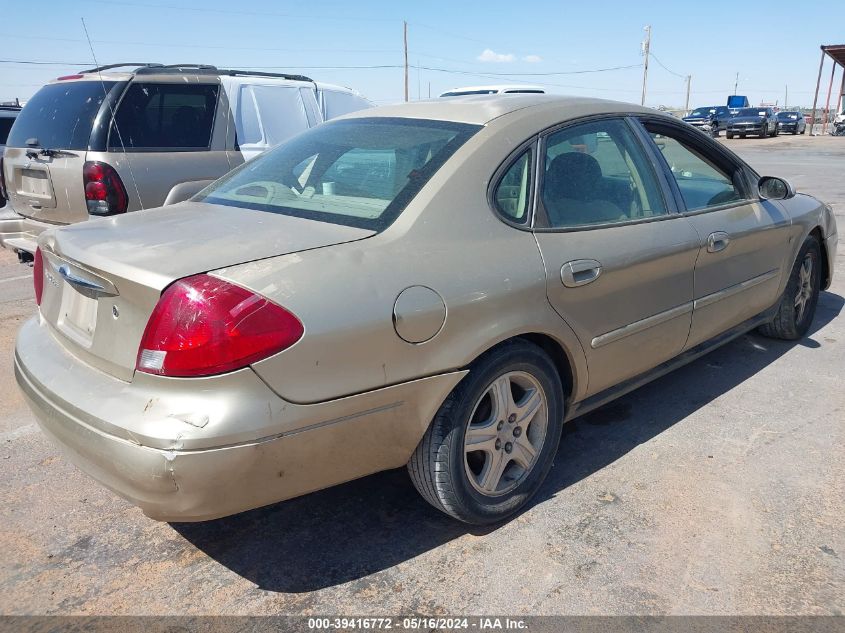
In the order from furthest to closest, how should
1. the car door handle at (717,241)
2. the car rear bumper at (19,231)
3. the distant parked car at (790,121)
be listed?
1. the distant parked car at (790,121)
2. the car rear bumper at (19,231)
3. the car door handle at (717,241)

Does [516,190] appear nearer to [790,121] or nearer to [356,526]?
[356,526]

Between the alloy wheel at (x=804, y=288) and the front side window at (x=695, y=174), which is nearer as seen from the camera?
the front side window at (x=695, y=174)

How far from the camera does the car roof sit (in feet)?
10.00

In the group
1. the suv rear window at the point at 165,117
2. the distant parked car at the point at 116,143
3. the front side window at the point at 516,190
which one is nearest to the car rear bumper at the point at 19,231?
the distant parked car at the point at 116,143

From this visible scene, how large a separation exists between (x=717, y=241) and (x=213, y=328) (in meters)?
2.67

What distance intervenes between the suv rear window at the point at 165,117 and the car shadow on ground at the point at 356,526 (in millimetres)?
3736

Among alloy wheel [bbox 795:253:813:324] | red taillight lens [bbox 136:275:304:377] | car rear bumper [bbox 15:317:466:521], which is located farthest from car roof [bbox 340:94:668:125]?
alloy wheel [bbox 795:253:813:324]

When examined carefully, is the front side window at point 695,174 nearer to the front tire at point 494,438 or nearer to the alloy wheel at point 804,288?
the alloy wheel at point 804,288

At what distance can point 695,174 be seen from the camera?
3.95 meters

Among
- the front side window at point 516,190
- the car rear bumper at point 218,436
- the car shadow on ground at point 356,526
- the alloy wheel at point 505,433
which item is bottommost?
the car shadow on ground at point 356,526

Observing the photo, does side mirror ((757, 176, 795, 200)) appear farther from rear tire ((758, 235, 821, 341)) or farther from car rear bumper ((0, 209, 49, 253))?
car rear bumper ((0, 209, 49, 253))

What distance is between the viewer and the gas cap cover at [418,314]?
2369mm

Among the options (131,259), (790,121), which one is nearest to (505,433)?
(131,259)

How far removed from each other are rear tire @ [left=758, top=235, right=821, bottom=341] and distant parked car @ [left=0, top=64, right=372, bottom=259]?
4.01m
